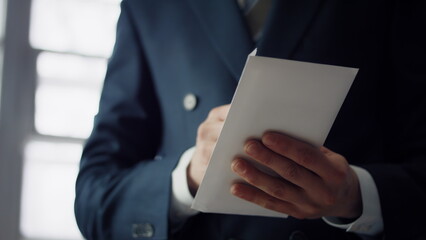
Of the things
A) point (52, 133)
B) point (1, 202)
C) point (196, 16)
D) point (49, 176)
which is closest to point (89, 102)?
point (52, 133)

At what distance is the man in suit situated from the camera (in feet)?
2.12

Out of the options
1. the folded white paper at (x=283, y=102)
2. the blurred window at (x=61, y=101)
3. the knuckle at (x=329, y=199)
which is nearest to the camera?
the folded white paper at (x=283, y=102)

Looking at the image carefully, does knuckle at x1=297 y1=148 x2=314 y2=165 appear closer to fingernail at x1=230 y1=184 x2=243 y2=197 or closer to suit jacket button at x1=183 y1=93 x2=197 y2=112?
fingernail at x1=230 y1=184 x2=243 y2=197

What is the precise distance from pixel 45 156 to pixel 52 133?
9 cm

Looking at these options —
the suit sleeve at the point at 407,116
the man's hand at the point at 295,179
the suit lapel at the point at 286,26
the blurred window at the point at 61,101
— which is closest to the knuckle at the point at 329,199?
the man's hand at the point at 295,179

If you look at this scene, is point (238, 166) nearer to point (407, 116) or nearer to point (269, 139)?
point (269, 139)

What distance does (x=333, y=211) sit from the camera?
60 cm

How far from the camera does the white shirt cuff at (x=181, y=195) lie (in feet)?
2.19

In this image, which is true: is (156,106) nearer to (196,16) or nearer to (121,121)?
(121,121)

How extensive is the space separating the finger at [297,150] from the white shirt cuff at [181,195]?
7.9 inches

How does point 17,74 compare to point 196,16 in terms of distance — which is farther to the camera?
point 17,74

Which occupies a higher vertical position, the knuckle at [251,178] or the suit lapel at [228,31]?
the suit lapel at [228,31]

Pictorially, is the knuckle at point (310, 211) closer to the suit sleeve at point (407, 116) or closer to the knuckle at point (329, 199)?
the knuckle at point (329, 199)

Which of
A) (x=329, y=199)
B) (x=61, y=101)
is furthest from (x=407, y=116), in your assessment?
(x=61, y=101)
